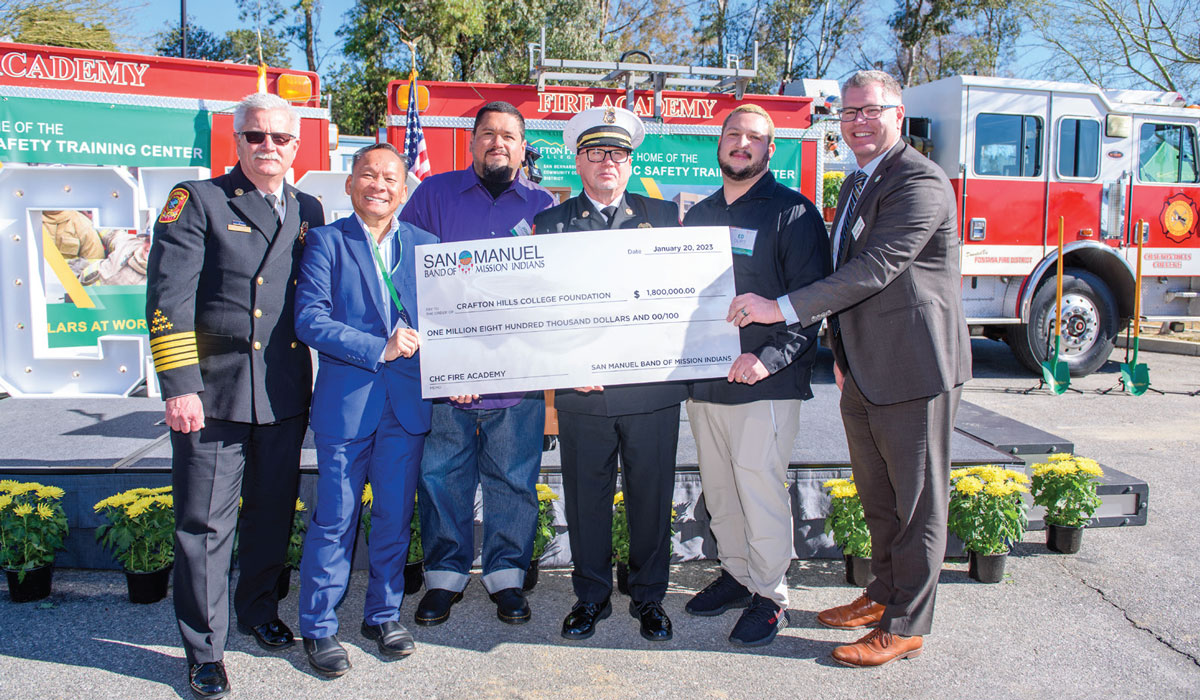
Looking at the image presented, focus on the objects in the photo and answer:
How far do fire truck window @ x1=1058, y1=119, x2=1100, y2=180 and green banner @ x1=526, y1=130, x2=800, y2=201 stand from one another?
3003 millimetres

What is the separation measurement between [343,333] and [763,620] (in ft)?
6.08

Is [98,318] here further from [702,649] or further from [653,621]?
[702,649]

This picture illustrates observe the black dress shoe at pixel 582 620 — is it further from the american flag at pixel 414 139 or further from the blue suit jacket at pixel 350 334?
the american flag at pixel 414 139

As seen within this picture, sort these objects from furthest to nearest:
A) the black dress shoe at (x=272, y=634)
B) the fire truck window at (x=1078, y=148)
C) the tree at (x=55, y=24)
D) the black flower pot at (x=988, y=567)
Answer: the tree at (x=55, y=24) → the fire truck window at (x=1078, y=148) → the black flower pot at (x=988, y=567) → the black dress shoe at (x=272, y=634)

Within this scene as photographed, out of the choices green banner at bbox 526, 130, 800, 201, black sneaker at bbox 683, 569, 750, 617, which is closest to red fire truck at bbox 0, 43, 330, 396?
green banner at bbox 526, 130, 800, 201

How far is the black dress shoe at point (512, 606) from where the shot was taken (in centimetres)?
335

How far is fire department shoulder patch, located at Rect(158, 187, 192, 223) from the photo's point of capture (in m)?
2.75

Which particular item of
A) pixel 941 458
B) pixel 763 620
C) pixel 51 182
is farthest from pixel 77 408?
pixel 941 458

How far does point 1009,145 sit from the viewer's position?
8.35 metres

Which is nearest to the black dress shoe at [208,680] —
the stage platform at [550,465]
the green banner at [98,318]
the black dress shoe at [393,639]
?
the black dress shoe at [393,639]

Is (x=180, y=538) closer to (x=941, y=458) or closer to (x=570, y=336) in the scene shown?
(x=570, y=336)

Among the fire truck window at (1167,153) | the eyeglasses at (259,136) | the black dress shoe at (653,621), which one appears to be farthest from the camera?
the fire truck window at (1167,153)

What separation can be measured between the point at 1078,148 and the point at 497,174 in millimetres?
7377

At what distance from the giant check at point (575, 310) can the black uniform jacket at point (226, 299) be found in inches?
18.9
